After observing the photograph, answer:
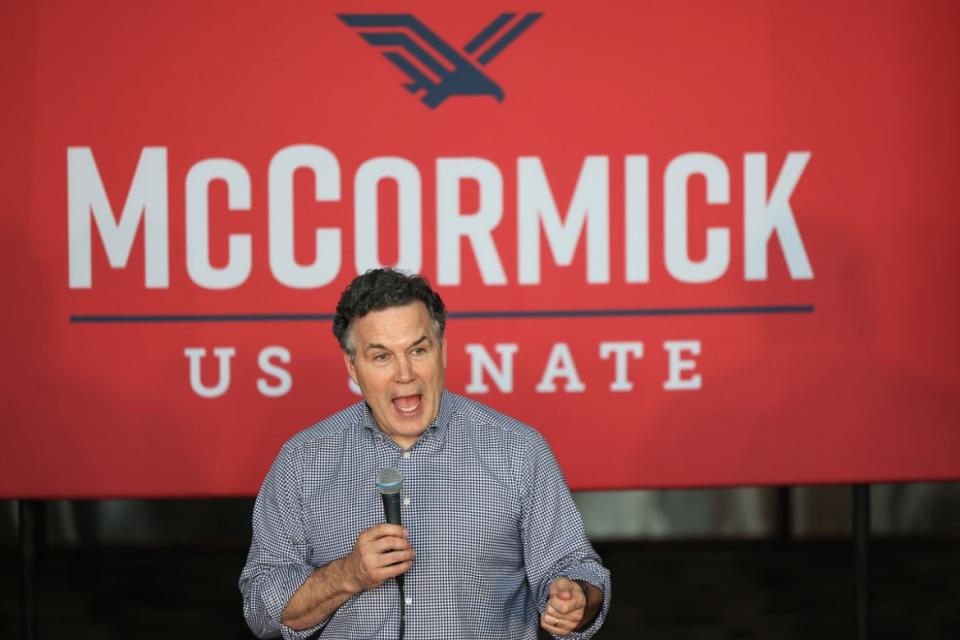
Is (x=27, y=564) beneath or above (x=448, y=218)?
beneath

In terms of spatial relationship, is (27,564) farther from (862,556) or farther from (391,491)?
(862,556)

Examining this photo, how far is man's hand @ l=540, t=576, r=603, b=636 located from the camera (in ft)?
5.39

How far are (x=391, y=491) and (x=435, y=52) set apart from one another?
60.1 inches

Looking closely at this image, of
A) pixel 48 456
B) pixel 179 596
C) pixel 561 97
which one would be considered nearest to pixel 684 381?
pixel 561 97

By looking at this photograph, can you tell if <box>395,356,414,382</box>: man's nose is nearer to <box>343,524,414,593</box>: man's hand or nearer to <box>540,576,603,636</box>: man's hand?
<box>343,524,414,593</box>: man's hand

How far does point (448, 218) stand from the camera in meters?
2.81

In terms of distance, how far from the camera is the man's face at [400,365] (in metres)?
1.79

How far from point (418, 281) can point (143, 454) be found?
52.3 inches

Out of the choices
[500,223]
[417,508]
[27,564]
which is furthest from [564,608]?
[27,564]

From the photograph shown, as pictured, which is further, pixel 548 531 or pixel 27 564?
pixel 27 564

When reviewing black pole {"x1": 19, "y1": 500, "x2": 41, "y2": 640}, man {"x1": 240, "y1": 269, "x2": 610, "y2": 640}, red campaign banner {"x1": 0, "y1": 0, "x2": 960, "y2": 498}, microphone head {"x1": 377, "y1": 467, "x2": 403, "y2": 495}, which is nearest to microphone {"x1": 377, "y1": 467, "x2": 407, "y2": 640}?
microphone head {"x1": 377, "y1": 467, "x2": 403, "y2": 495}

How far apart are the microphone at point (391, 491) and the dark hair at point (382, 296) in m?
0.31

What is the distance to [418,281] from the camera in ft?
5.97

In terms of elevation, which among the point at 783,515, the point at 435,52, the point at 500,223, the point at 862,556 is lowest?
the point at 783,515
